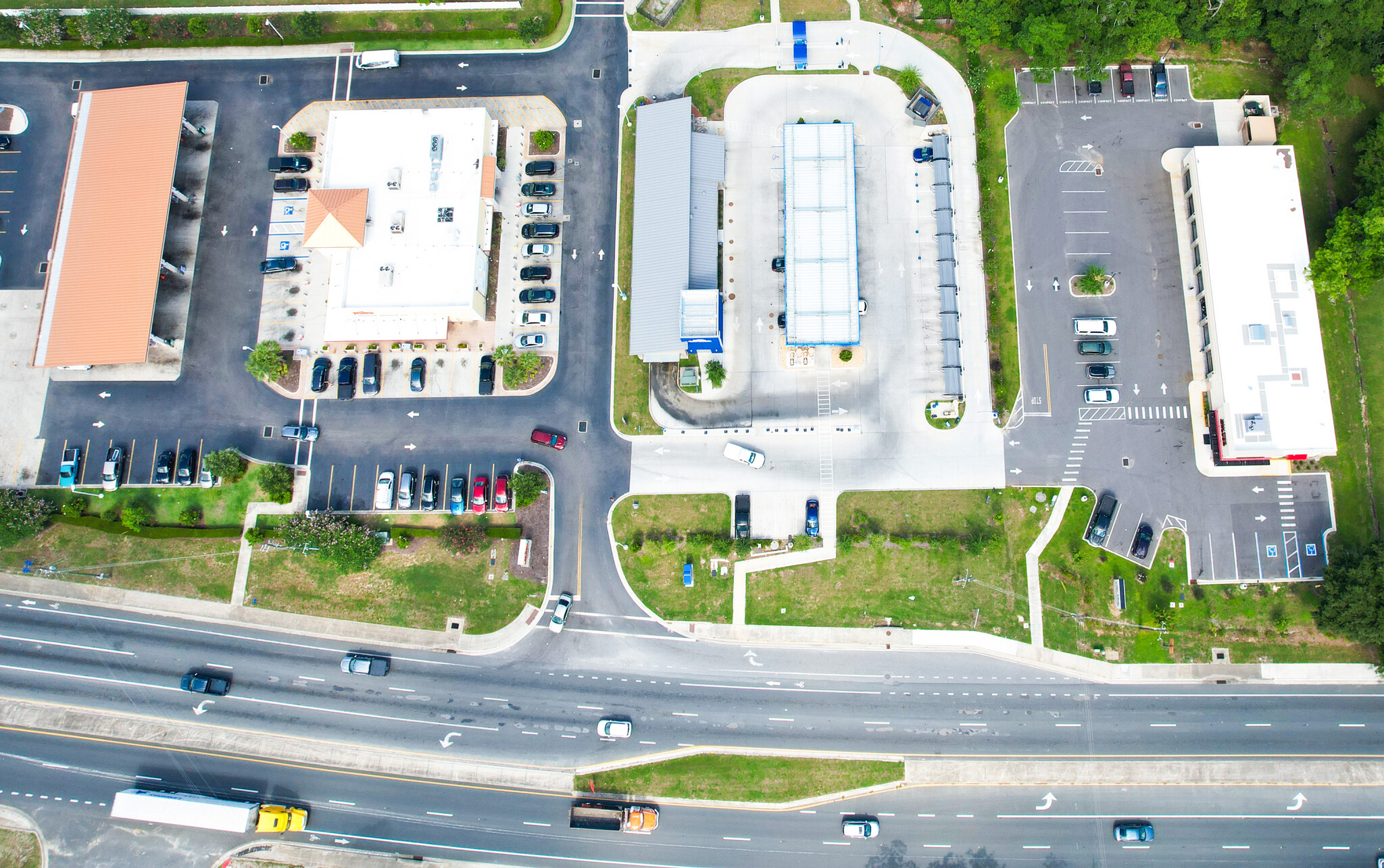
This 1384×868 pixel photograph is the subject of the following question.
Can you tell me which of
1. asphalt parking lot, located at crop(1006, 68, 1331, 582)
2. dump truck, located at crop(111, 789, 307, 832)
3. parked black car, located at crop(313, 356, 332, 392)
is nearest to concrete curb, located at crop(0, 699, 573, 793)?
dump truck, located at crop(111, 789, 307, 832)

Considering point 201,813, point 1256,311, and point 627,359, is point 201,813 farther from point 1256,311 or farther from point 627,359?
point 1256,311

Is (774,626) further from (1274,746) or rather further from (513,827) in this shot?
(1274,746)

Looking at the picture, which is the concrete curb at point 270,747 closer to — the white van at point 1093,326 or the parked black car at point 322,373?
the parked black car at point 322,373

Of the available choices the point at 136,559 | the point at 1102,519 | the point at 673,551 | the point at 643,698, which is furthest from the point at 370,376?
the point at 1102,519

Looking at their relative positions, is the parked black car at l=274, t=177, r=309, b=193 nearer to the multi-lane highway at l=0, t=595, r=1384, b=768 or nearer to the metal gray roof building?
the metal gray roof building

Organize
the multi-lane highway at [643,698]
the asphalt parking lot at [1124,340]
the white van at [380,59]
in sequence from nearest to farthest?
the multi-lane highway at [643,698] < the asphalt parking lot at [1124,340] < the white van at [380,59]

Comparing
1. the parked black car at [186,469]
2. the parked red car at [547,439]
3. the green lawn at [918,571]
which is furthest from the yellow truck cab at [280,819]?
the green lawn at [918,571]
